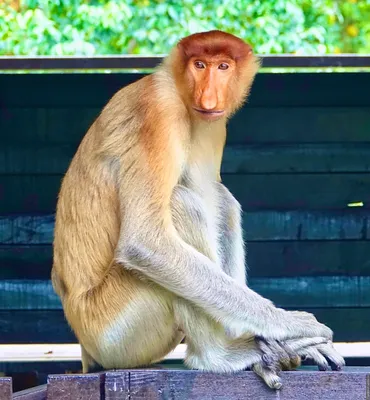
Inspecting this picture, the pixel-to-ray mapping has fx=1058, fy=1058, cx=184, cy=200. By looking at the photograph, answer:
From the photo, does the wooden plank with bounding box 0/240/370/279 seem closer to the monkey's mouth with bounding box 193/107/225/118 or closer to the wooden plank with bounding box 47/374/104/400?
the monkey's mouth with bounding box 193/107/225/118

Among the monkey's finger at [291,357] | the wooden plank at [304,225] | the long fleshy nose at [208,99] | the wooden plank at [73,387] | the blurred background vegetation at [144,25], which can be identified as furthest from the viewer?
the wooden plank at [304,225]

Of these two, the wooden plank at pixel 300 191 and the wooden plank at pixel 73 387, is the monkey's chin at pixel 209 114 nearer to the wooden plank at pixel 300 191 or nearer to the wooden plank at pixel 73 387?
the wooden plank at pixel 73 387

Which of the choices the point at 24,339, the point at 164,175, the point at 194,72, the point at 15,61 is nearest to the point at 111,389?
the point at 164,175

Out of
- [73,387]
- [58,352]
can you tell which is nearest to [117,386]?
[73,387]

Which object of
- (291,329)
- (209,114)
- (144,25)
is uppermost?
(144,25)

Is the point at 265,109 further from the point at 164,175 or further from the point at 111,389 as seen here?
the point at 111,389

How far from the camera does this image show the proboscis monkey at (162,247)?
508 centimetres

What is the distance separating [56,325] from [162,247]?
300cm

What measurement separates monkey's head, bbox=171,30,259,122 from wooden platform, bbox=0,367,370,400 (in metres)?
1.33

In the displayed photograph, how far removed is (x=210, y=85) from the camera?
529 cm

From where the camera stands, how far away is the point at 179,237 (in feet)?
17.0

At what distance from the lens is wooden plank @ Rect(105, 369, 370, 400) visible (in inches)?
184

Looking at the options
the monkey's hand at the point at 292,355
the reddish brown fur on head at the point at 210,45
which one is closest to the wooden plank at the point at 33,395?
the monkey's hand at the point at 292,355

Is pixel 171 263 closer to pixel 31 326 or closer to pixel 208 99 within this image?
pixel 208 99
